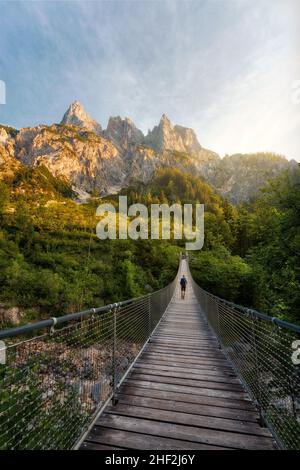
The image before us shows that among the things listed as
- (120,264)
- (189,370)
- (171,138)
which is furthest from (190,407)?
(171,138)

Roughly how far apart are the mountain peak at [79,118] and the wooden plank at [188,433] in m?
129

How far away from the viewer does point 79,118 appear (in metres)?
118

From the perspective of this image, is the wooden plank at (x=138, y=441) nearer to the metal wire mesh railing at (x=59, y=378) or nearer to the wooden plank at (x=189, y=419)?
the metal wire mesh railing at (x=59, y=378)

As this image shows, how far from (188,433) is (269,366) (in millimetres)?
1004

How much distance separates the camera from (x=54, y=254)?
61.8ft

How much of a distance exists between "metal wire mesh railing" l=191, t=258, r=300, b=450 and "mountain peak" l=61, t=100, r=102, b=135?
422 ft

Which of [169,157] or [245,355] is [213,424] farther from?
[169,157]

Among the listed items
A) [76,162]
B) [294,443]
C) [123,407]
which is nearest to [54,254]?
[123,407]

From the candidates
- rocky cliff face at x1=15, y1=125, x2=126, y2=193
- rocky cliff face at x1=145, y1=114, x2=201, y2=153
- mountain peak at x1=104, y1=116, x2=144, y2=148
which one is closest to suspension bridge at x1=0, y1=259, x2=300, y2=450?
rocky cliff face at x1=15, y1=125, x2=126, y2=193

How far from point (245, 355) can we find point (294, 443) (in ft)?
4.64

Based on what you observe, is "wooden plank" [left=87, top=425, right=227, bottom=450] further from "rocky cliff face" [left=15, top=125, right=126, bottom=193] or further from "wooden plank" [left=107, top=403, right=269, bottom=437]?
"rocky cliff face" [left=15, top=125, right=126, bottom=193]

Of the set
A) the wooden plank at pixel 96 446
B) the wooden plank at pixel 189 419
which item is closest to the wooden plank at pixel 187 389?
the wooden plank at pixel 189 419

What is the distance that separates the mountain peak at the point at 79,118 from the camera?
386ft

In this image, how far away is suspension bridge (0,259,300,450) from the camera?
1.81 m
